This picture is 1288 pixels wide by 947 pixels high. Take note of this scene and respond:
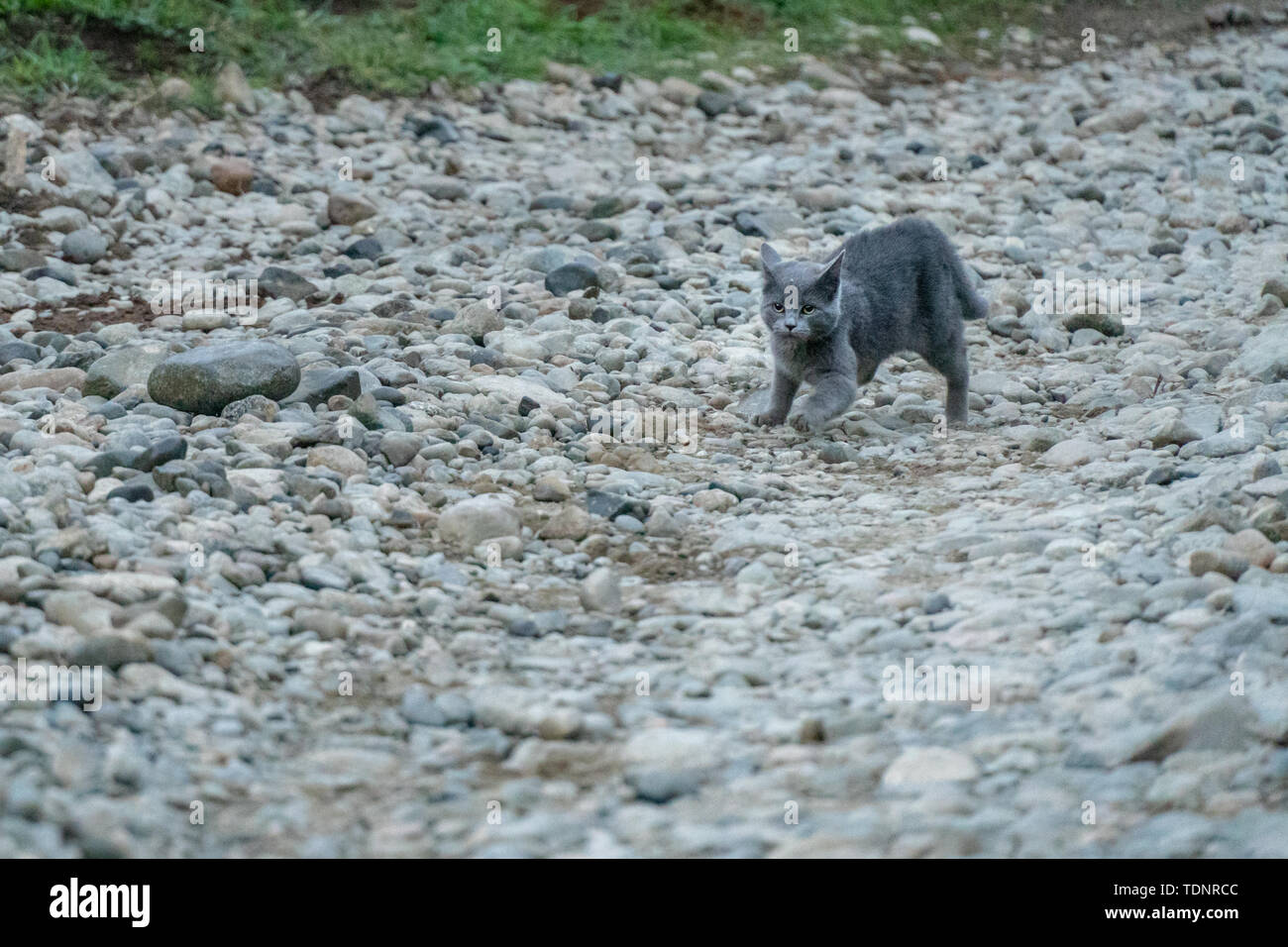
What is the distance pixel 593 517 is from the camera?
4641 millimetres

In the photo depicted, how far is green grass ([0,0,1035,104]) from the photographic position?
8.82m

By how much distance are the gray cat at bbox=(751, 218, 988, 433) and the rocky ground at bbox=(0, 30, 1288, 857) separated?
20 cm

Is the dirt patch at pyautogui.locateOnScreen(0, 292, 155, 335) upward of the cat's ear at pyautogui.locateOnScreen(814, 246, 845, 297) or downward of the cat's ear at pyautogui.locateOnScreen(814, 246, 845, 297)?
downward

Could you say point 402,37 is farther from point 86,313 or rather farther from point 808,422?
point 808,422

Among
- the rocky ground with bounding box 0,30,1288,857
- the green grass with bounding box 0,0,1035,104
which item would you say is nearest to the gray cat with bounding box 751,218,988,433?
the rocky ground with bounding box 0,30,1288,857

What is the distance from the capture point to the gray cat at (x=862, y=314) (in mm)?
5617

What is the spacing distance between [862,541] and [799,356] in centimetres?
136

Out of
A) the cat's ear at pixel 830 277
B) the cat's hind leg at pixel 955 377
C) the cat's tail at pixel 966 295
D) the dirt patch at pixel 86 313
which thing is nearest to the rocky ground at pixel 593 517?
the dirt patch at pixel 86 313

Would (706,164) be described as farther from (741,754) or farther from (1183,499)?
(741,754)

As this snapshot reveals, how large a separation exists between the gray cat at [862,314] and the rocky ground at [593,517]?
0.64ft

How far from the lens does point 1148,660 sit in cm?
356

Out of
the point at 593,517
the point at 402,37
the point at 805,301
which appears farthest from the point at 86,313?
the point at 402,37

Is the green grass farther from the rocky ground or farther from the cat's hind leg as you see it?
the cat's hind leg

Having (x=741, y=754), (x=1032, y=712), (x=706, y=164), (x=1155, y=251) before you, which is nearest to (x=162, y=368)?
(x=741, y=754)
